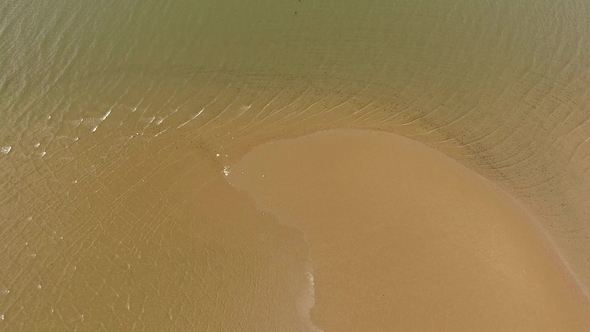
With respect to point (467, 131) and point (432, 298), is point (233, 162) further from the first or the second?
point (467, 131)

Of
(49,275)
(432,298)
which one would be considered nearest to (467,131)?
(432,298)

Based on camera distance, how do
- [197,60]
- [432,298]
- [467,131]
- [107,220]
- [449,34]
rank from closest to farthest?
[432,298] → [107,220] → [467,131] → [197,60] → [449,34]

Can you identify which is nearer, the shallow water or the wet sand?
the wet sand

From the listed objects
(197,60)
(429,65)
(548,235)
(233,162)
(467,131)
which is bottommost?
(548,235)

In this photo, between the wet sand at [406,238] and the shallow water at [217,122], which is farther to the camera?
the shallow water at [217,122]
